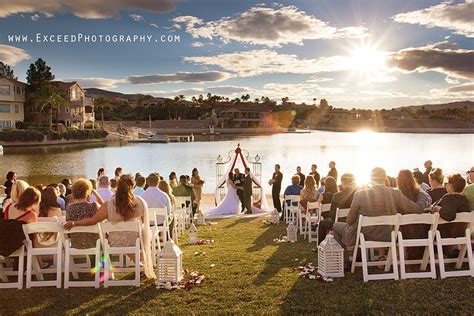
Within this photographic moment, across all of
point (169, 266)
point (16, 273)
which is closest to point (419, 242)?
point (169, 266)

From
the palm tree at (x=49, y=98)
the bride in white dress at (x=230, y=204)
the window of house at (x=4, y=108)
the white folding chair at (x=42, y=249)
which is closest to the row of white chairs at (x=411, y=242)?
the white folding chair at (x=42, y=249)

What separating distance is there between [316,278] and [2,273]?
4395mm

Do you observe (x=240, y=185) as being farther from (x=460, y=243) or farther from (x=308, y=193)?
(x=460, y=243)

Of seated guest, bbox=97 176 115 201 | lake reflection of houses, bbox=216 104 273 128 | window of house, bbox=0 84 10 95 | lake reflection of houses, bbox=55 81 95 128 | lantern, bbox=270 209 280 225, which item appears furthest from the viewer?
lake reflection of houses, bbox=216 104 273 128

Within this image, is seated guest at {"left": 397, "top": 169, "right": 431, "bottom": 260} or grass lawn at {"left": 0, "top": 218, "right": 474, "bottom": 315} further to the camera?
seated guest at {"left": 397, "top": 169, "right": 431, "bottom": 260}

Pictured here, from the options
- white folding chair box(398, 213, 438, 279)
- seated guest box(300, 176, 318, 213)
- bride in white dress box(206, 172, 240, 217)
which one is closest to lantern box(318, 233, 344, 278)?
white folding chair box(398, 213, 438, 279)

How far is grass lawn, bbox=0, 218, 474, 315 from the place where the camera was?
5.12 m

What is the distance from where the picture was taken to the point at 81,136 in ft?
268

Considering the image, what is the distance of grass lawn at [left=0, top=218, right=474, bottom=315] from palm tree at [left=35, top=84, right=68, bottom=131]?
77.5m

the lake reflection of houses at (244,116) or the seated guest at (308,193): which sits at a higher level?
the lake reflection of houses at (244,116)

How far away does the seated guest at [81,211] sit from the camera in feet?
20.4

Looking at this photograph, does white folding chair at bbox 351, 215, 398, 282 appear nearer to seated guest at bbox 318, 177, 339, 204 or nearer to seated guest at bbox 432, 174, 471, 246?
seated guest at bbox 432, 174, 471, 246

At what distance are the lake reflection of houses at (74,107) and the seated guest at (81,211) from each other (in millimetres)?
82871

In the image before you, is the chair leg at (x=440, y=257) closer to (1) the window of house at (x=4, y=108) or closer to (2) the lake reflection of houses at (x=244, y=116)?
(1) the window of house at (x=4, y=108)
